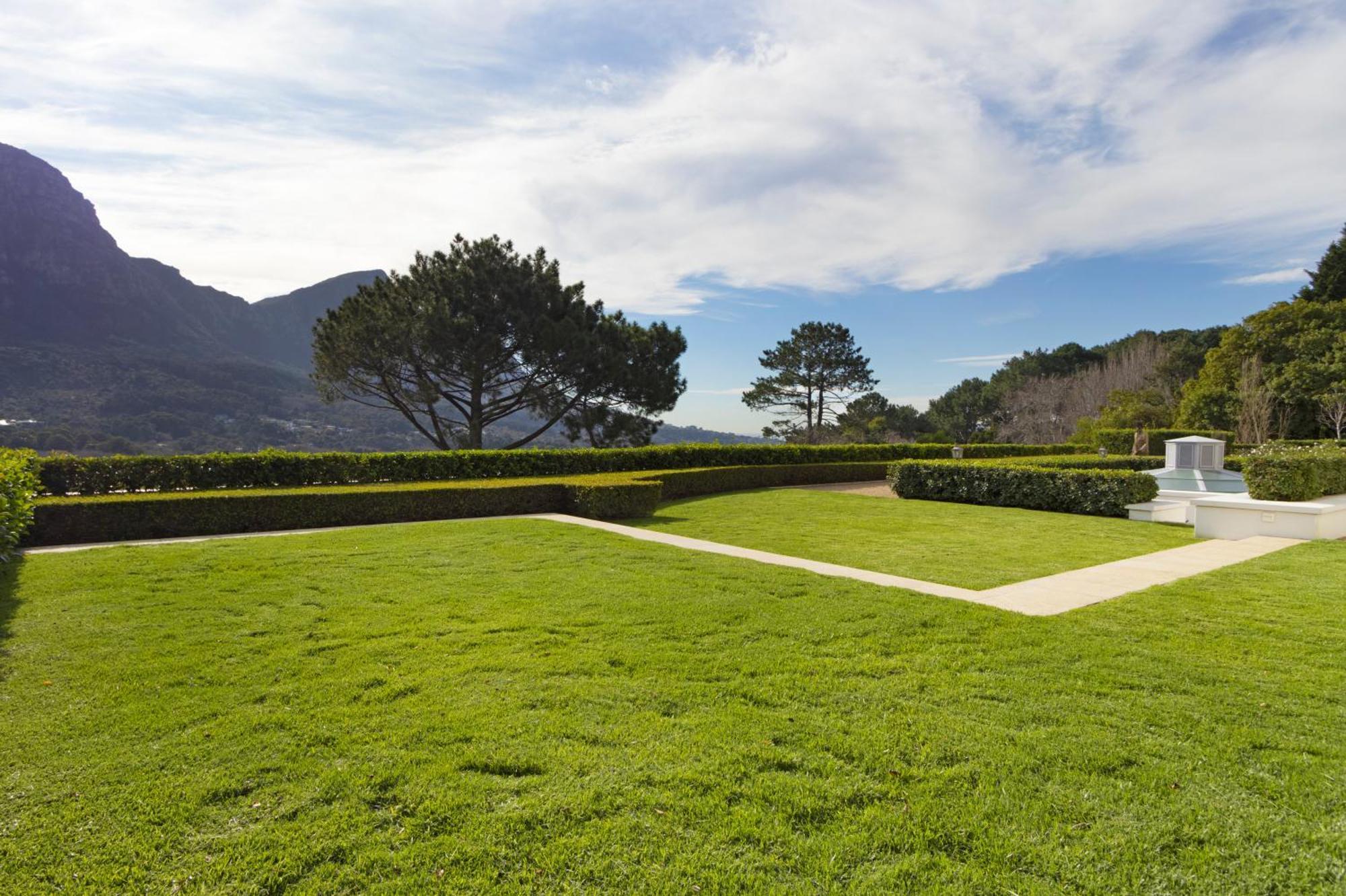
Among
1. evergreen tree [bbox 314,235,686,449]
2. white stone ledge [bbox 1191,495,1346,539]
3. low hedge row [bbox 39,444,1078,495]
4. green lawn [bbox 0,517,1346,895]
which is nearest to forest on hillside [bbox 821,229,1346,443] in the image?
evergreen tree [bbox 314,235,686,449]

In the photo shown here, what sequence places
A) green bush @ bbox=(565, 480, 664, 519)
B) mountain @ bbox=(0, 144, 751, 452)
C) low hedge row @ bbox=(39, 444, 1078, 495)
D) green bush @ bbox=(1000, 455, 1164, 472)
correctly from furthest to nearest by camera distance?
mountain @ bbox=(0, 144, 751, 452) → green bush @ bbox=(1000, 455, 1164, 472) → green bush @ bbox=(565, 480, 664, 519) → low hedge row @ bbox=(39, 444, 1078, 495)

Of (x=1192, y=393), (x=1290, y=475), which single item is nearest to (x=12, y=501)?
(x=1290, y=475)

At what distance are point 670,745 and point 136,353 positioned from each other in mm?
54013

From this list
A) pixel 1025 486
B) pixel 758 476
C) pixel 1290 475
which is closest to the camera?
pixel 1290 475

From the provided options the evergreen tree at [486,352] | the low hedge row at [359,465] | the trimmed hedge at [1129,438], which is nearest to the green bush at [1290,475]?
the low hedge row at [359,465]

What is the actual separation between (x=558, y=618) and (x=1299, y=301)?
40.0 m

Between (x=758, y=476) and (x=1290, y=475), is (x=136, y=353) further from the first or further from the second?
(x=1290, y=475)

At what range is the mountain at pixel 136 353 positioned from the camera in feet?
110

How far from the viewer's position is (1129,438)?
25484 millimetres

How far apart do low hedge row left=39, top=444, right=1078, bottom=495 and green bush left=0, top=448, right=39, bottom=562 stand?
285 cm

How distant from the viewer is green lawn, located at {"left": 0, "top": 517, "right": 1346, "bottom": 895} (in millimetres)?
1987

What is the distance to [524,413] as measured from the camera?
82.1 ft

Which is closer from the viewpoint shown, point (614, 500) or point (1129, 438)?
point (614, 500)

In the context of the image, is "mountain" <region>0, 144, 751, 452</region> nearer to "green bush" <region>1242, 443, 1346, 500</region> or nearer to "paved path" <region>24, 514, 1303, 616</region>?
"paved path" <region>24, 514, 1303, 616</region>
